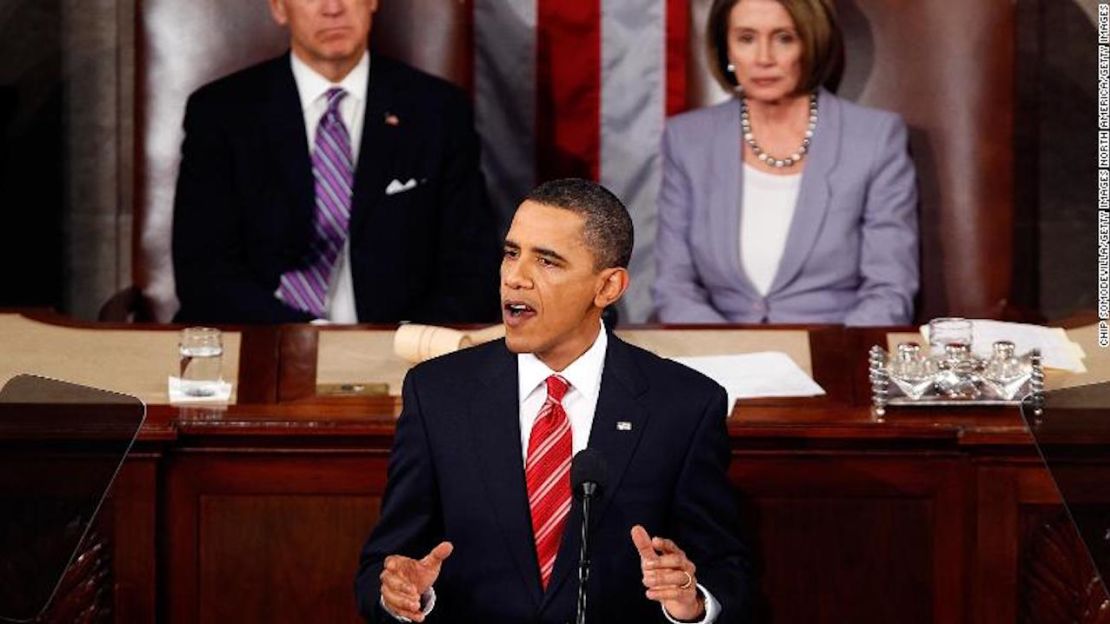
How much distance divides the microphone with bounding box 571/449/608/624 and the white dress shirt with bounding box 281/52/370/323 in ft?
8.24

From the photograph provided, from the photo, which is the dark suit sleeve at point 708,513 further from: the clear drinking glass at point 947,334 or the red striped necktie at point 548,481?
the clear drinking glass at point 947,334

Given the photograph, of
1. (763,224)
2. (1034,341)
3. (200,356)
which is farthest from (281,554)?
(763,224)

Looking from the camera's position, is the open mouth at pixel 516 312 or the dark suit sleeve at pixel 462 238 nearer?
the open mouth at pixel 516 312

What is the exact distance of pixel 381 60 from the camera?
5.02m

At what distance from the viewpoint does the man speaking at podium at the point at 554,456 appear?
2.94 metres

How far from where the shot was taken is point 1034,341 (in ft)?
13.0

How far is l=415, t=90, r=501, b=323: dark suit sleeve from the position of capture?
16.0ft

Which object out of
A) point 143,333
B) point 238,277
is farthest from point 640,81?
point 143,333

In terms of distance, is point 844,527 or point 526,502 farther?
point 844,527

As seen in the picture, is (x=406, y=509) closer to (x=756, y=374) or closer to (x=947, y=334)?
(x=756, y=374)

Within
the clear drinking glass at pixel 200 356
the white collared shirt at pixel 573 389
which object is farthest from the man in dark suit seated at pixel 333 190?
the white collared shirt at pixel 573 389

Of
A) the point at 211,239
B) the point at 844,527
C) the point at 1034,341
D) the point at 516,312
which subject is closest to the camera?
the point at 516,312

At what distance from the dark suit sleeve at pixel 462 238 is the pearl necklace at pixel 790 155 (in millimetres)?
600

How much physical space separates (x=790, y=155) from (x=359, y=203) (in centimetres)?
96
